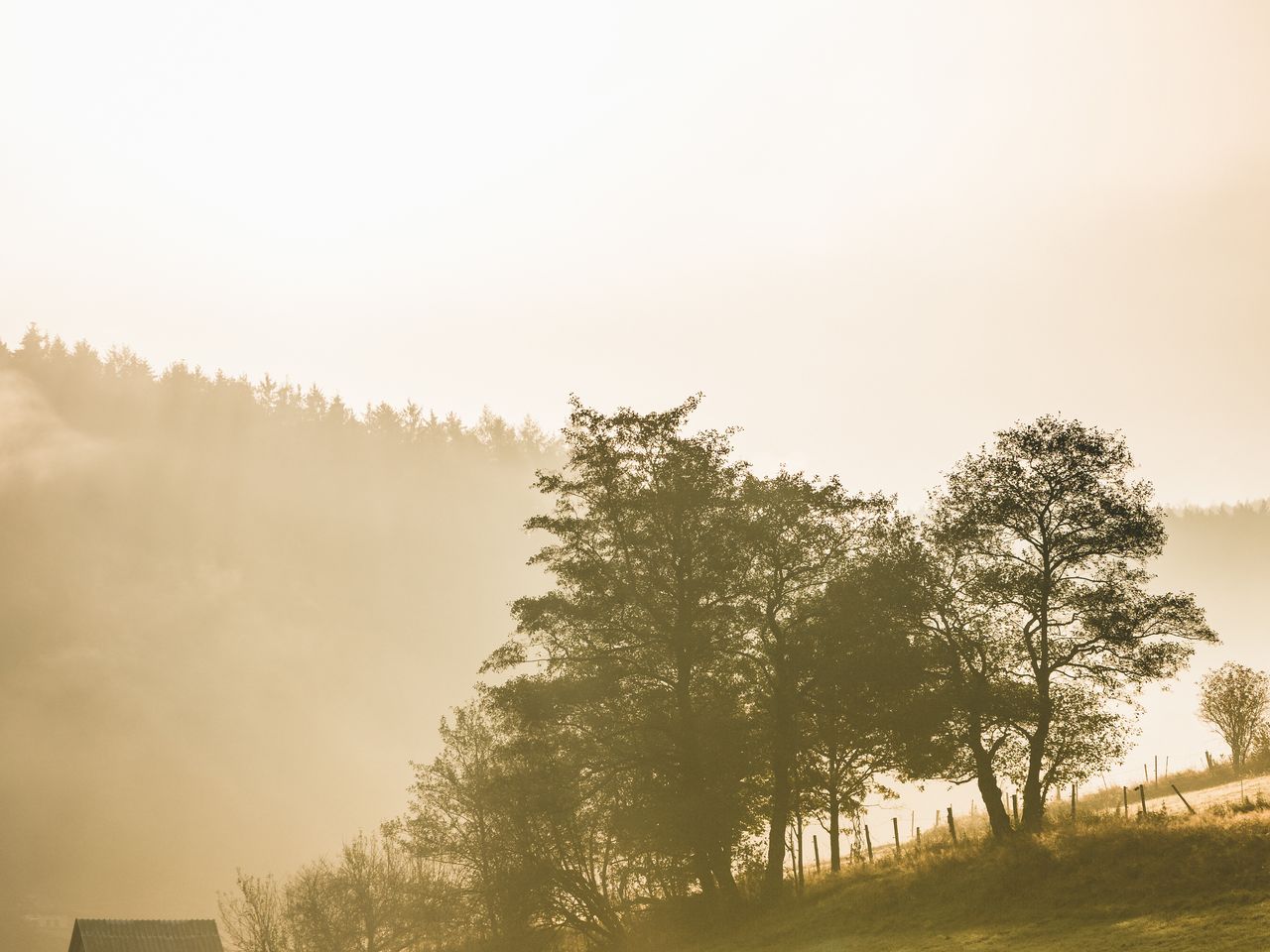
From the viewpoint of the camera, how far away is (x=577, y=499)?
38.8m

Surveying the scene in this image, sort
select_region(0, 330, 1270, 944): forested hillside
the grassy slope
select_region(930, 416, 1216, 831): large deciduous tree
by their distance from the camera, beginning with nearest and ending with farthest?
1. the grassy slope
2. select_region(930, 416, 1216, 831): large deciduous tree
3. select_region(0, 330, 1270, 944): forested hillside

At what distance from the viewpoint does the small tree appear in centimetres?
5253

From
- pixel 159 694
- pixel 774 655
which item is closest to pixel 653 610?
pixel 774 655

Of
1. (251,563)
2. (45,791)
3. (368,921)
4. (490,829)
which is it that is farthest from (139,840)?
(490,829)

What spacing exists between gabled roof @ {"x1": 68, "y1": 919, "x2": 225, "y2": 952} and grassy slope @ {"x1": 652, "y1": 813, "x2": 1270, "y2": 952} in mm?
41025

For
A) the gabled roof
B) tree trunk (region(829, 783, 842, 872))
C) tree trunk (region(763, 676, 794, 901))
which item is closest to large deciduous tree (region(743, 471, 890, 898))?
tree trunk (region(763, 676, 794, 901))

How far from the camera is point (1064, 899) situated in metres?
26.9

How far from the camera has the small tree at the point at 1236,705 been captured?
5253 centimetres

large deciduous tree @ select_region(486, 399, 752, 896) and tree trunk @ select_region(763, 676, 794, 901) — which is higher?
large deciduous tree @ select_region(486, 399, 752, 896)

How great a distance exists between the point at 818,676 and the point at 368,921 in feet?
97.4

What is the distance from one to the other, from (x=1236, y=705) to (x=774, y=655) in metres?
31.7

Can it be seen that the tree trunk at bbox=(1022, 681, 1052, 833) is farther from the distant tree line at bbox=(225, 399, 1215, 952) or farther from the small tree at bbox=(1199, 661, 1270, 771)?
the small tree at bbox=(1199, 661, 1270, 771)

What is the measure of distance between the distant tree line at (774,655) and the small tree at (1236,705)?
22.6 metres

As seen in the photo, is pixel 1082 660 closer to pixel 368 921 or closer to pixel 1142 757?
pixel 368 921
